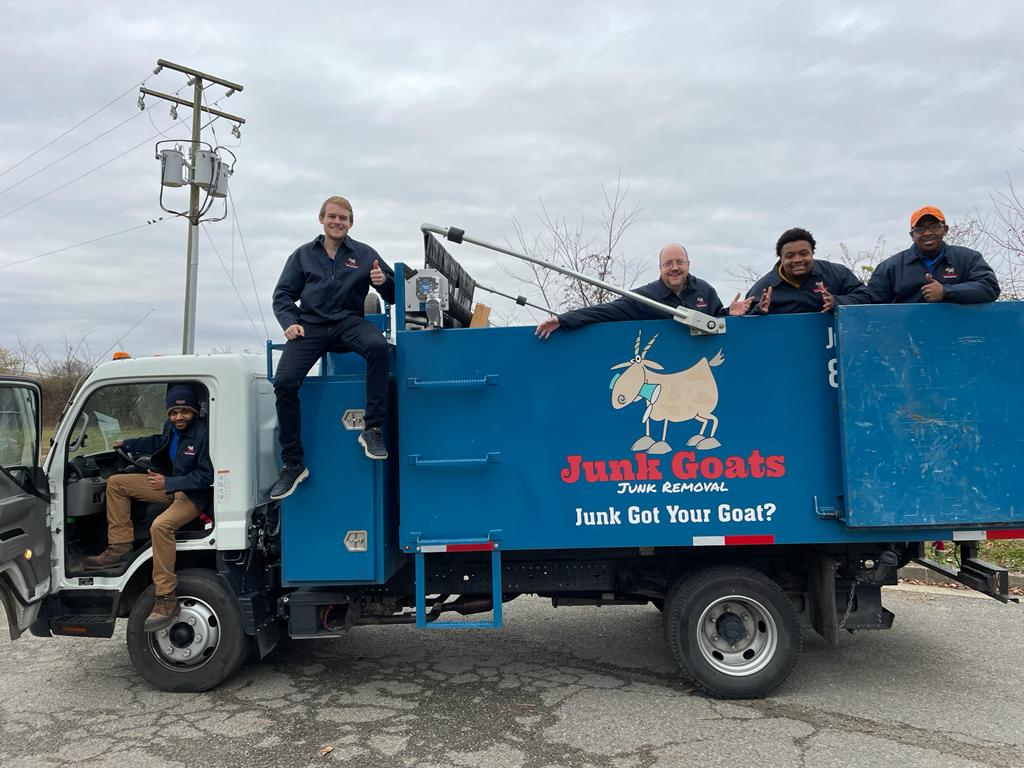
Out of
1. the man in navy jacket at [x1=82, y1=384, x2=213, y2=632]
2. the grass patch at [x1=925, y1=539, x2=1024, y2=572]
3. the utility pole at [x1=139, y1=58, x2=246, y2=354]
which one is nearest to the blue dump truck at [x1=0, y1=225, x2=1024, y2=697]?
the man in navy jacket at [x1=82, y1=384, x2=213, y2=632]

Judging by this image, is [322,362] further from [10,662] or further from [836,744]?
[836,744]

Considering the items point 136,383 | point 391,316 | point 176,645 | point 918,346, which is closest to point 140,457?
point 136,383

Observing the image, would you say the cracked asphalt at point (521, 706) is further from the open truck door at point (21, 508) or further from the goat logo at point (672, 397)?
the goat logo at point (672, 397)

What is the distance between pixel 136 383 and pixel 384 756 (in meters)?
2.84

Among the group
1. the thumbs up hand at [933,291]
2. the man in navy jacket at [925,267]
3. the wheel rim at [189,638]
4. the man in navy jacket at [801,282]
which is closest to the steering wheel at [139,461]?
the wheel rim at [189,638]

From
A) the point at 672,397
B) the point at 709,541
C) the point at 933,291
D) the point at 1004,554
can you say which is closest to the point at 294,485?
the point at 672,397

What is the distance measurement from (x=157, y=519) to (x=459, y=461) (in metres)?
1.93

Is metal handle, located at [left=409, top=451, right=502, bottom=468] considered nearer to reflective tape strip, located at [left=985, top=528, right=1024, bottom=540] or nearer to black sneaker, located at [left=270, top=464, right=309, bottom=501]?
black sneaker, located at [left=270, top=464, right=309, bottom=501]

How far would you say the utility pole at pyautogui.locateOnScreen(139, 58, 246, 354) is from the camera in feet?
54.7

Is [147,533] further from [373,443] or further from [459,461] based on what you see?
[459,461]

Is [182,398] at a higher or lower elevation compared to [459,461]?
higher

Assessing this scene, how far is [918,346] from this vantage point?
413cm

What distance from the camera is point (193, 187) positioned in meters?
17.3

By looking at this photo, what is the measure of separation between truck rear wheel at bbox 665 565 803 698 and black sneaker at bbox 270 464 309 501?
8.03 ft
